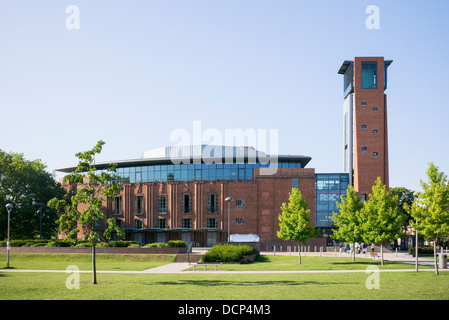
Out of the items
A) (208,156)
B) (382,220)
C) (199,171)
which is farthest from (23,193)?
(382,220)

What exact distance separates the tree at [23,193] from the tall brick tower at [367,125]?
49.2 m

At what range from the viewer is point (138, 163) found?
79.7 meters

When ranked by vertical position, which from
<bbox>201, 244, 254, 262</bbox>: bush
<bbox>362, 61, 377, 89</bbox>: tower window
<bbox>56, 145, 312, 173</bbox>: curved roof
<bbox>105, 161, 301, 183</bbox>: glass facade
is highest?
<bbox>362, 61, 377, 89</bbox>: tower window

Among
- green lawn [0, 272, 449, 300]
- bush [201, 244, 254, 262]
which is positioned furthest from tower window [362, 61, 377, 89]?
green lawn [0, 272, 449, 300]

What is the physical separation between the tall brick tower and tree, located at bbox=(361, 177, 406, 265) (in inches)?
1152

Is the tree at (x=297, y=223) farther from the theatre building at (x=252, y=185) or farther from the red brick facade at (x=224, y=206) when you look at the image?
the red brick facade at (x=224, y=206)

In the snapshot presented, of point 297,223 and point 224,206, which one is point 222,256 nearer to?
point 297,223

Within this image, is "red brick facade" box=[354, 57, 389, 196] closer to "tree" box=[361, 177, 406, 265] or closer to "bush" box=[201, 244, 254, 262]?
"tree" box=[361, 177, 406, 265]

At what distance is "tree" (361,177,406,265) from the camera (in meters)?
40.2

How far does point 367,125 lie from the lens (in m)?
72.0

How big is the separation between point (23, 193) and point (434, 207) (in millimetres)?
65959

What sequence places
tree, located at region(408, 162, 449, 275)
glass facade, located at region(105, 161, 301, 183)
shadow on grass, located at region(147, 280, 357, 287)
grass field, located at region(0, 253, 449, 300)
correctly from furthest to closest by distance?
glass facade, located at region(105, 161, 301, 183) < tree, located at region(408, 162, 449, 275) < shadow on grass, located at region(147, 280, 357, 287) < grass field, located at region(0, 253, 449, 300)

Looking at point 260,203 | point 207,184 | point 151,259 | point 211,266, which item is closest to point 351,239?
point 211,266
